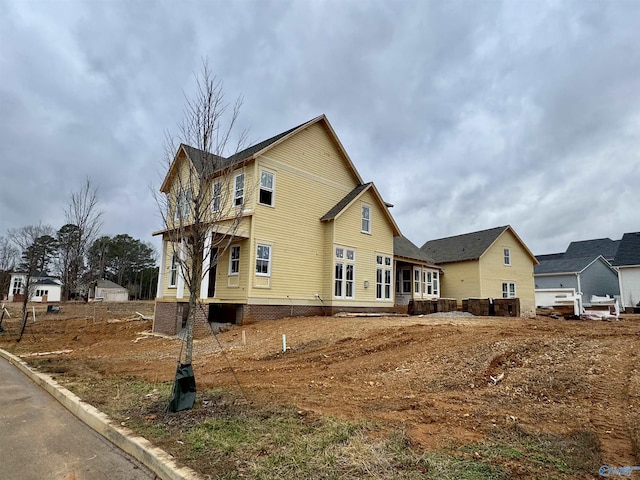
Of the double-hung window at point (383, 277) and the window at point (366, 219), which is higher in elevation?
the window at point (366, 219)

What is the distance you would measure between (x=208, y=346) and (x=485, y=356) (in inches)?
327

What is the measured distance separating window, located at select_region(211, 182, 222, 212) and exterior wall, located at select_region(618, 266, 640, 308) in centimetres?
3597

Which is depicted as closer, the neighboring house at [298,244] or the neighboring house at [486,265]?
the neighboring house at [298,244]

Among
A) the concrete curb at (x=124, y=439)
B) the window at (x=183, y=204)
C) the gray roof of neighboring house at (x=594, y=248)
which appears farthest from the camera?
the gray roof of neighboring house at (x=594, y=248)

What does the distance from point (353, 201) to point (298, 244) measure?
3.87m

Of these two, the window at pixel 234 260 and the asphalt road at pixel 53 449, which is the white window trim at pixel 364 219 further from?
the asphalt road at pixel 53 449

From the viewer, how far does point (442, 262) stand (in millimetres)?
31828

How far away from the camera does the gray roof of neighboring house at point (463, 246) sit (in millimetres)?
30042

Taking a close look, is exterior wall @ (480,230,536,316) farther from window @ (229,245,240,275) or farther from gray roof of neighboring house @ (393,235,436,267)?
window @ (229,245,240,275)

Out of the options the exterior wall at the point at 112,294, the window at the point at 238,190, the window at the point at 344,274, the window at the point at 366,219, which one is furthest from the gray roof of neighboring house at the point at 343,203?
the exterior wall at the point at 112,294

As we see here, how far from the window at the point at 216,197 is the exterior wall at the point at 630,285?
35971 millimetres

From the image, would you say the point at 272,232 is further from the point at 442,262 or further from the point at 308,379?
the point at 442,262

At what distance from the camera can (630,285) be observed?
32125 millimetres

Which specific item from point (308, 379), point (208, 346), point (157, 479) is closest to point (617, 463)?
point (157, 479)
